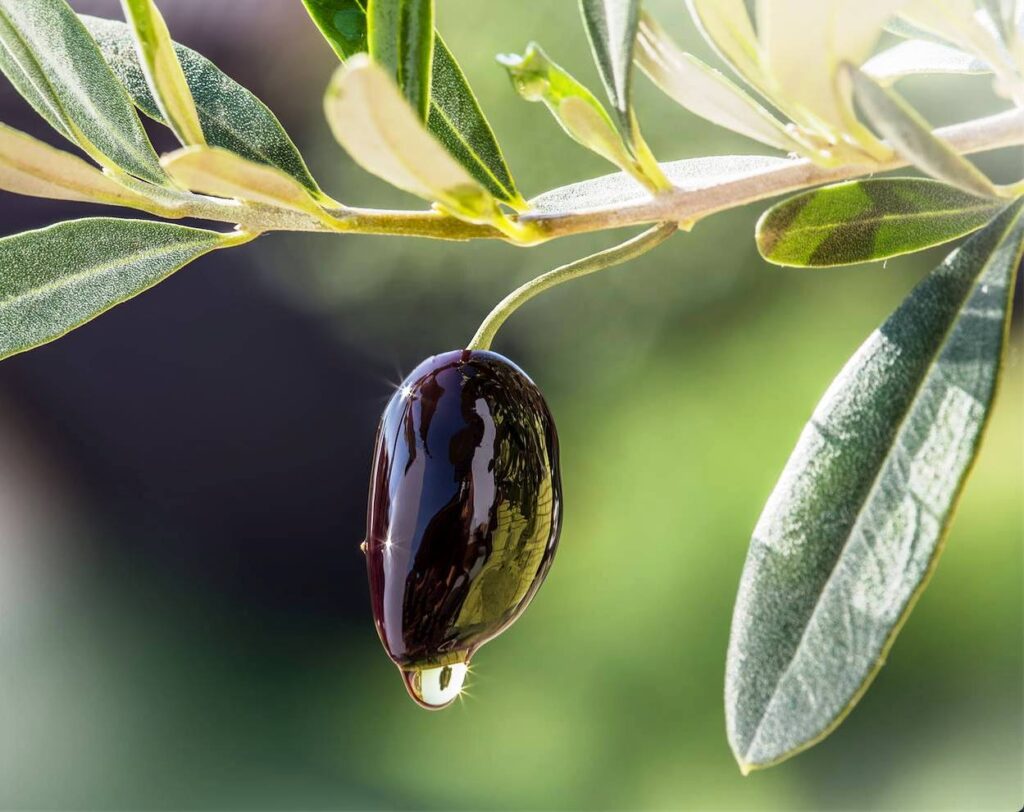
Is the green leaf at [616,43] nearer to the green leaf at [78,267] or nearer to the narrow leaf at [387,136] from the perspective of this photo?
the narrow leaf at [387,136]

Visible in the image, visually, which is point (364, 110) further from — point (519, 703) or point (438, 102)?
point (519, 703)

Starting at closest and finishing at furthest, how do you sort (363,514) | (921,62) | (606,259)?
(606,259)
(921,62)
(363,514)

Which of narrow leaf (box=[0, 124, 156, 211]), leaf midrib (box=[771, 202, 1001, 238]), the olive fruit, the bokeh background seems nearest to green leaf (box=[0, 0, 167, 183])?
narrow leaf (box=[0, 124, 156, 211])

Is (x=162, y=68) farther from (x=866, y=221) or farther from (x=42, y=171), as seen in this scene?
(x=866, y=221)

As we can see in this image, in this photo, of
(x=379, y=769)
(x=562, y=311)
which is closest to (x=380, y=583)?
(x=562, y=311)

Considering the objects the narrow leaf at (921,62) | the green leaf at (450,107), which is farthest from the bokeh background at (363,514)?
the green leaf at (450,107)

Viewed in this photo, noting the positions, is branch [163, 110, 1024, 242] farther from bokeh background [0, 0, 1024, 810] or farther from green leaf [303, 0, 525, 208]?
bokeh background [0, 0, 1024, 810]

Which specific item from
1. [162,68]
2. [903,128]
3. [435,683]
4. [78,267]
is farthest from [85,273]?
[903,128]
